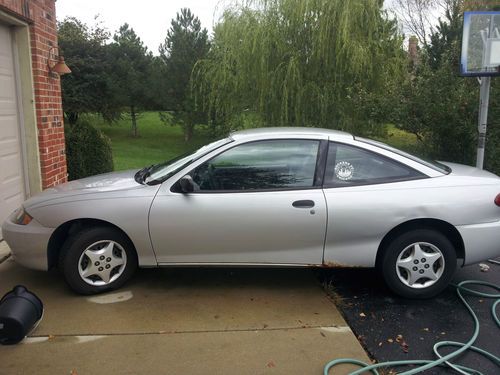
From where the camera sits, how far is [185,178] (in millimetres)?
4070

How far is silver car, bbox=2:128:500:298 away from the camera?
13.3 feet

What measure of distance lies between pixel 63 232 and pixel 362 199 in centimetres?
257

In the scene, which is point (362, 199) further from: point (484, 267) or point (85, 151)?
point (85, 151)

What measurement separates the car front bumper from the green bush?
14.6ft

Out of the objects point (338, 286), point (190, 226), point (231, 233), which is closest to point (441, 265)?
point (338, 286)

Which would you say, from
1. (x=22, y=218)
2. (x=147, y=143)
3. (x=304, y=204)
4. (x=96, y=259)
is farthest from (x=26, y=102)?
(x=147, y=143)

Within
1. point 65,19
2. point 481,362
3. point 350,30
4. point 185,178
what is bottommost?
point 481,362

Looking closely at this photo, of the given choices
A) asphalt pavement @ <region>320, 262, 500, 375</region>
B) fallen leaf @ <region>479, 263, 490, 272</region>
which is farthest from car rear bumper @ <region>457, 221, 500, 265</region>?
fallen leaf @ <region>479, 263, 490, 272</region>

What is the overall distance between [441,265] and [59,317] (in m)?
3.16

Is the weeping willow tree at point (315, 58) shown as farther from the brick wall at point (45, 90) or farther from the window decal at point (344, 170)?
the window decal at point (344, 170)

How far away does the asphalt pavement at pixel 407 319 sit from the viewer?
3.37 metres

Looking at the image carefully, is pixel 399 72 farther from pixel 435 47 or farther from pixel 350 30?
pixel 435 47

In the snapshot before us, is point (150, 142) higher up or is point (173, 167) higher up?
point (173, 167)

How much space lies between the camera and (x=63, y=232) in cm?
421
